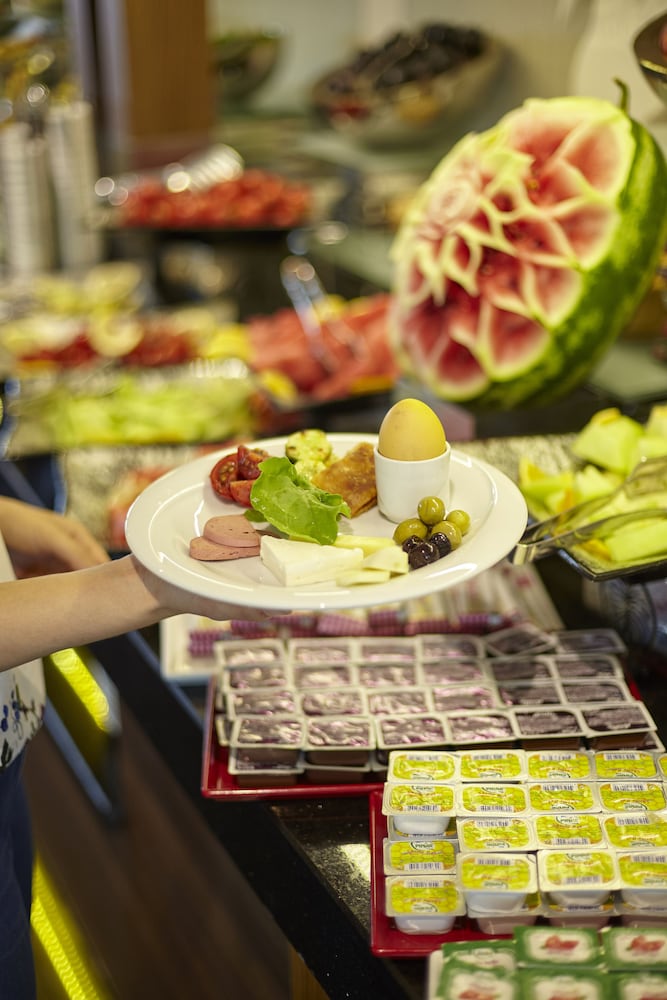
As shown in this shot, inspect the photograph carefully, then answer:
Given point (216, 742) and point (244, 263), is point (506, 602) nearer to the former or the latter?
point (216, 742)

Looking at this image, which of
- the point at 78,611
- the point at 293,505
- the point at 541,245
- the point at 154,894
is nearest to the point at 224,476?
the point at 293,505

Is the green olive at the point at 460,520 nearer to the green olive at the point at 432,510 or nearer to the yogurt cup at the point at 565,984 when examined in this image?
the green olive at the point at 432,510

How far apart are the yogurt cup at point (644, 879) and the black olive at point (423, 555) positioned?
0.32 metres

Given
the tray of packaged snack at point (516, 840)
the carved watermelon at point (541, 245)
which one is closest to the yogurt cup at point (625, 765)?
the tray of packaged snack at point (516, 840)

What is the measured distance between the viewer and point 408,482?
117 centimetres

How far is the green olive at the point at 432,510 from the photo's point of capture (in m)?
1.12

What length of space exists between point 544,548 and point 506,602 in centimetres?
27

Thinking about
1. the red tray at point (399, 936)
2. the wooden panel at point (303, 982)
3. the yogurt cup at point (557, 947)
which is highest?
the yogurt cup at point (557, 947)

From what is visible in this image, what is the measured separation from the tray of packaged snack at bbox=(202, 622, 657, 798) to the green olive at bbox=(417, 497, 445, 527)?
282mm

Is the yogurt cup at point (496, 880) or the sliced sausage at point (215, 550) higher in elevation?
the sliced sausage at point (215, 550)

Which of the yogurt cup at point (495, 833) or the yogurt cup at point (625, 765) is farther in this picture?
the yogurt cup at point (625, 765)

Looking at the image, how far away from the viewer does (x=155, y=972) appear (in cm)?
208

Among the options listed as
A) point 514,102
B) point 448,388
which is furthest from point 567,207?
point 514,102

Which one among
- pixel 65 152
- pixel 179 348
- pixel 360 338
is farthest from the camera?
pixel 65 152
